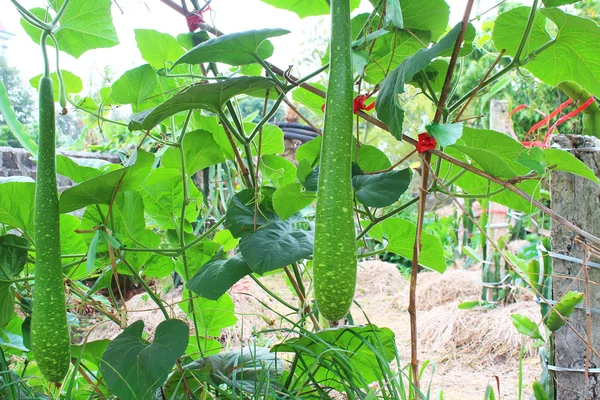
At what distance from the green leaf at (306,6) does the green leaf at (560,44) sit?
219 mm

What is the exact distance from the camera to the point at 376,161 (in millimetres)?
765

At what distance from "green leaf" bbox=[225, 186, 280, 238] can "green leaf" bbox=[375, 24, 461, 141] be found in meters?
0.26

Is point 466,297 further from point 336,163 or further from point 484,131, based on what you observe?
point 336,163

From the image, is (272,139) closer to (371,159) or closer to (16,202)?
(371,159)

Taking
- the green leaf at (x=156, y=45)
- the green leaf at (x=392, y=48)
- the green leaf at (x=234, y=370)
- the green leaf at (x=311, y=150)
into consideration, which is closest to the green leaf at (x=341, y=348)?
the green leaf at (x=234, y=370)

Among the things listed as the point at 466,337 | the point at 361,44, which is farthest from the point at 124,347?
the point at 466,337

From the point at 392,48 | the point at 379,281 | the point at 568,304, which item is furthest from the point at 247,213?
the point at 379,281

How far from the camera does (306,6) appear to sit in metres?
0.74

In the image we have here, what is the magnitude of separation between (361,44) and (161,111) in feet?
0.82

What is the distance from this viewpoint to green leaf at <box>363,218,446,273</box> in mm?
811

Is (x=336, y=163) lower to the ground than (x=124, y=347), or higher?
higher

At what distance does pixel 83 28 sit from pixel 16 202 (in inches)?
11.3

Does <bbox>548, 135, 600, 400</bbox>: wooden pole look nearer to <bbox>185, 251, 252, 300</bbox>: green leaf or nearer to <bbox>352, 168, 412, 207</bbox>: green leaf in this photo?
<bbox>352, 168, 412, 207</bbox>: green leaf

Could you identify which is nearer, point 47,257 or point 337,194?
point 337,194
